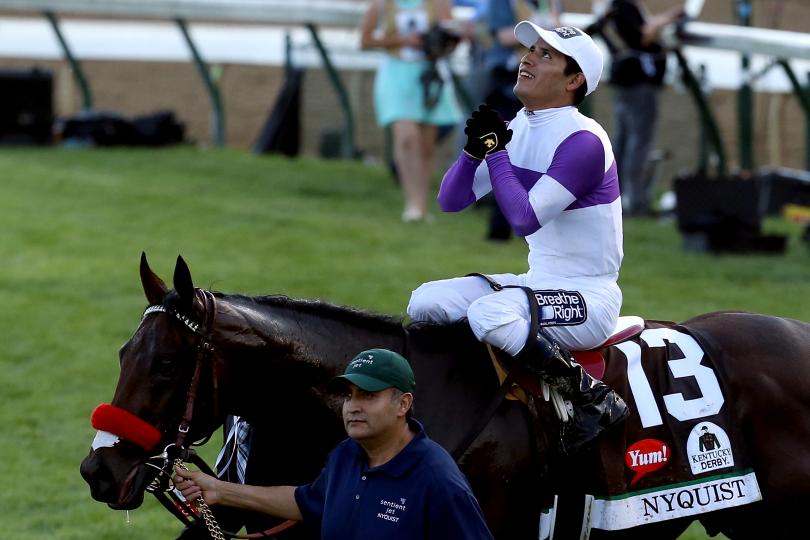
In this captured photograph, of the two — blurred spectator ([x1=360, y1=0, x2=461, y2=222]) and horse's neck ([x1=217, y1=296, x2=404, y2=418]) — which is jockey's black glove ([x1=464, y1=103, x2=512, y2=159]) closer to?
horse's neck ([x1=217, y1=296, x2=404, y2=418])

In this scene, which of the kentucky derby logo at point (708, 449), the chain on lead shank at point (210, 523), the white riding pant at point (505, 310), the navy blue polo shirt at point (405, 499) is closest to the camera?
the navy blue polo shirt at point (405, 499)

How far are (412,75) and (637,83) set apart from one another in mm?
2177

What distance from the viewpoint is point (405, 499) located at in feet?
13.3

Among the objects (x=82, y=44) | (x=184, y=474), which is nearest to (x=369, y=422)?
(x=184, y=474)

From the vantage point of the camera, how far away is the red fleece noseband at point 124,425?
4648 millimetres

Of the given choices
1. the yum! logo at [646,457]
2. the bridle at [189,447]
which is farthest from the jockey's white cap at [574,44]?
the bridle at [189,447]

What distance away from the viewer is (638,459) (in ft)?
17.9

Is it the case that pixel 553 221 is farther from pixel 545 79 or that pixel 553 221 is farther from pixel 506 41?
pixel 506 41

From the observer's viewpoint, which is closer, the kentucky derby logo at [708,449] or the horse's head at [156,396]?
the horse's head at [156,396]

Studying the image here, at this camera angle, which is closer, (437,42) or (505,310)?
(505,310)

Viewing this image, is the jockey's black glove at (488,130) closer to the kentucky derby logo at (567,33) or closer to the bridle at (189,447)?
the kentucky derby logo at (567,33)

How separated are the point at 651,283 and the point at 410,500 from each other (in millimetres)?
8196

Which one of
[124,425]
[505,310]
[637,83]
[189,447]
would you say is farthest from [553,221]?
[637,83]

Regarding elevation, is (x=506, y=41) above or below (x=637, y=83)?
above
